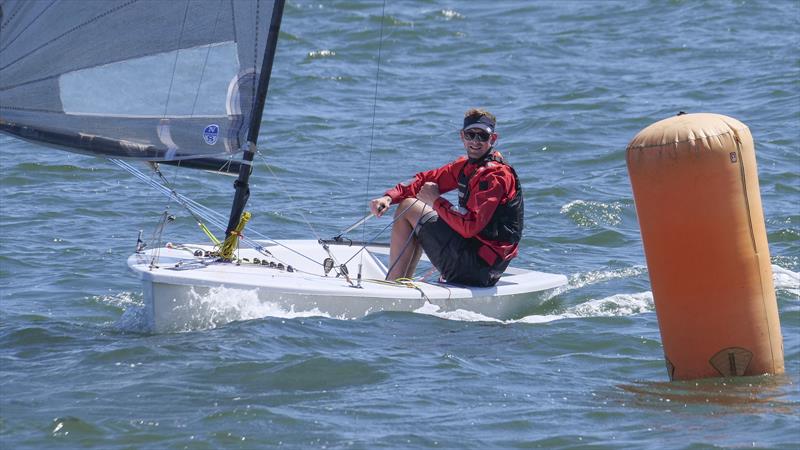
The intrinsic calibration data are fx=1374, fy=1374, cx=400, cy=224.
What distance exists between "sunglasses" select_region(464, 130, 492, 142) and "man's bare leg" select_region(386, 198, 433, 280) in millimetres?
470

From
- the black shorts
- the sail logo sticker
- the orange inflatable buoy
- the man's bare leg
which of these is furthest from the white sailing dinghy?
the orange inflatable buoy

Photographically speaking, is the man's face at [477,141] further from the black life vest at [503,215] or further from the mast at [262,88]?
the mast at [262,88]

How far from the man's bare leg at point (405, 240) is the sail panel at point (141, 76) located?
103 cm

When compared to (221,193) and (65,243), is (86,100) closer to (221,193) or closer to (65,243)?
(65,243)

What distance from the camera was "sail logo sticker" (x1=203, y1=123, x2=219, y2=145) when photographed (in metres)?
6.86

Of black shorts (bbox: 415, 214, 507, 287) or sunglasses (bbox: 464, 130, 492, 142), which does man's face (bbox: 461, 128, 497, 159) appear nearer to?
sunglasses (bbox: 464, 130, 492, 142)

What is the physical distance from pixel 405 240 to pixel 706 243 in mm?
2134

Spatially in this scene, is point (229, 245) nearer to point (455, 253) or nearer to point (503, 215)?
point (455, 253)

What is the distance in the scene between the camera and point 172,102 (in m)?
6.91

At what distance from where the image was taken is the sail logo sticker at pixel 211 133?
6.86 m

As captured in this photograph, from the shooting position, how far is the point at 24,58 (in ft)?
21.6

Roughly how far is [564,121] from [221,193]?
3.92 metres

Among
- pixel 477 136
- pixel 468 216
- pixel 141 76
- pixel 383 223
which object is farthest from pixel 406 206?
pixel 383 223

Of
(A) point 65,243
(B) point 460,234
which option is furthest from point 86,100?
(A) point 65,243
